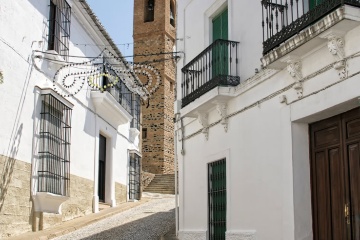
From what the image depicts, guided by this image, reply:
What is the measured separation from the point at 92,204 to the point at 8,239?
510cm

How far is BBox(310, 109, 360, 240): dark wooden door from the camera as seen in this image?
6297 mm

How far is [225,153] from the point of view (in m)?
9.09

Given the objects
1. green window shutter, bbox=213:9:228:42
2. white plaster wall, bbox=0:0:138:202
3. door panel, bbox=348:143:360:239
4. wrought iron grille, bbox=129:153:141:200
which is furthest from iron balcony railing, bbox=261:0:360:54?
wrought iron grille, bbox=129:153:141:200

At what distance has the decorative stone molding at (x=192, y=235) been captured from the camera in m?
9.76

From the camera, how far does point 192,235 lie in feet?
33.2

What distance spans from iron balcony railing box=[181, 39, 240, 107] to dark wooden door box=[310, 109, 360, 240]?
1984 mm

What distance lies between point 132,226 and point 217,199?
4.20 metres

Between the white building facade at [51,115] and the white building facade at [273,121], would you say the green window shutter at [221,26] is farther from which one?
the white building facade at [51,115]

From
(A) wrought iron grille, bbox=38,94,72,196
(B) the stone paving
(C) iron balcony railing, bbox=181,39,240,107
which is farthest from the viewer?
(B) the stone paving

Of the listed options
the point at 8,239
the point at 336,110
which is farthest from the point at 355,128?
the point at 8,239

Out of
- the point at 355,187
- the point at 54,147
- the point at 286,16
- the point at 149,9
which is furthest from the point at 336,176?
the point at 149,9

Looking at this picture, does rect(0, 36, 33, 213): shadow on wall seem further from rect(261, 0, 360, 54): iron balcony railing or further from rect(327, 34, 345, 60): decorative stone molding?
rect(327, 34, 345, 60): decorative stone molding

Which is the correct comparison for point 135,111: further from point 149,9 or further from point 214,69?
point 149,9

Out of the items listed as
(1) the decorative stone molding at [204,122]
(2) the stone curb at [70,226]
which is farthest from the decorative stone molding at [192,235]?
(2) the stone curb at [70,226]
